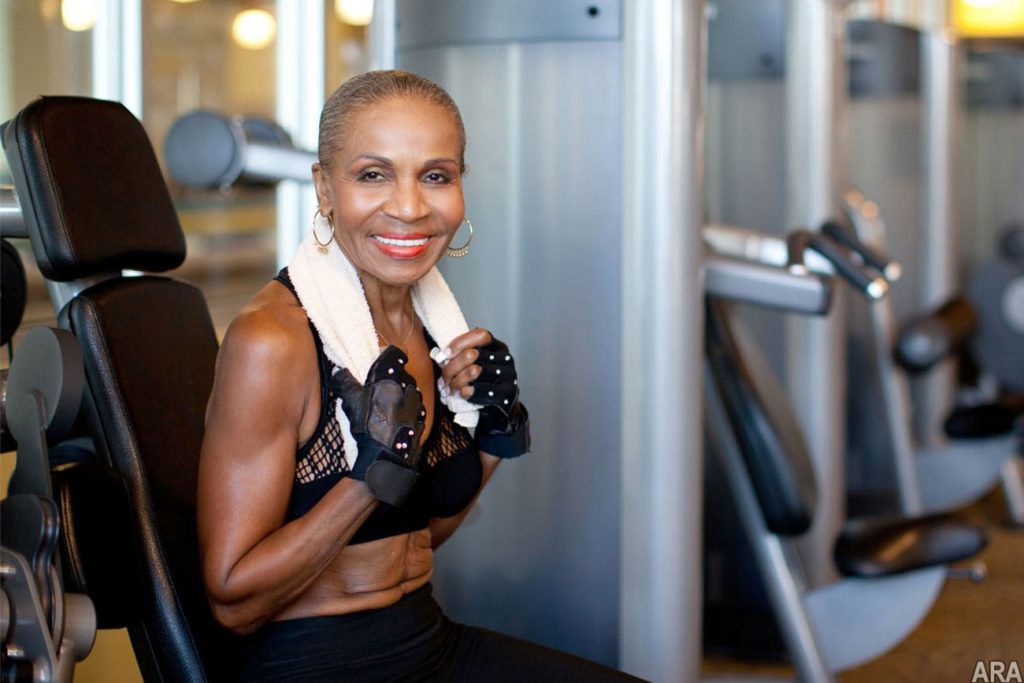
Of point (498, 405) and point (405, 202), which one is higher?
point (405, 202)

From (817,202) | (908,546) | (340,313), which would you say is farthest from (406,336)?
(817,202)

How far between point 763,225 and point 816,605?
3.58ft

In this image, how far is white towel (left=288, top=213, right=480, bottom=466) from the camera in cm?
129

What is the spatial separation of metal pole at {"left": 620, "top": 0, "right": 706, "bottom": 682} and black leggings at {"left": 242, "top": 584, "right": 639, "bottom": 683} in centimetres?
54

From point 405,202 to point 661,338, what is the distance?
780 millimetres

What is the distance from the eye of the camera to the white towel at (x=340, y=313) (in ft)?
4.23

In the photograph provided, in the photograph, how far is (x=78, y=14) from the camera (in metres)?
2.57

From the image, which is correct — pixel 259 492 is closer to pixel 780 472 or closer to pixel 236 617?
pixel 236 617

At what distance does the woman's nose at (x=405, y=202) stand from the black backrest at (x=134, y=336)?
35 centimetres

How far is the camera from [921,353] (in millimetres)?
3541

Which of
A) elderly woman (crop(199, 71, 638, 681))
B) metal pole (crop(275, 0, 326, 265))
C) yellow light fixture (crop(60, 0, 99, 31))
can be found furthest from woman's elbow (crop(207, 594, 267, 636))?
metal pole (crop(275, 0, 326, 265))

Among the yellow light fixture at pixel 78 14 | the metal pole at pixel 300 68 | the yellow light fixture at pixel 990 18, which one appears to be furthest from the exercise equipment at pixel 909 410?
the yellow light fixture at pixel 990 18

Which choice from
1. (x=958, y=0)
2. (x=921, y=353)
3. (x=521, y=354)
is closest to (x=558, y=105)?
(x=521, y=354)

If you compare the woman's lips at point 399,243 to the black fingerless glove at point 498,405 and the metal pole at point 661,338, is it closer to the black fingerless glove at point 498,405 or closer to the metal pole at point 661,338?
the black fingerless glove at point 498,405
